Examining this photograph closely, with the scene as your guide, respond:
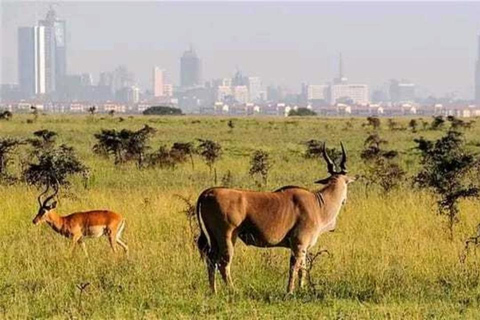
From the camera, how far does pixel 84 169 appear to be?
18.7 m

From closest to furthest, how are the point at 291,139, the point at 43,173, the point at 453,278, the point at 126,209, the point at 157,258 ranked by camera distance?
the point at 453,278 → the point at 157,258 → the point at 126,209 → the point at 43,173 → the point at 291,139

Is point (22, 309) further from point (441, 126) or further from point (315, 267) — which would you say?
point (441, 126)

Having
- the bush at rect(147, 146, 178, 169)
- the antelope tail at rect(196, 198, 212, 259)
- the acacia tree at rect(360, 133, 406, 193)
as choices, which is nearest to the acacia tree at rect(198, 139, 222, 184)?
the bush at rect(147, 146, 178, 169)

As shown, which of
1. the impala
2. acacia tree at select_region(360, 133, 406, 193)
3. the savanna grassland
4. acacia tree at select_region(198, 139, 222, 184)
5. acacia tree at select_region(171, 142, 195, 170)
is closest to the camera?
the savanna grassland

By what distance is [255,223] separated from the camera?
9.97 metres

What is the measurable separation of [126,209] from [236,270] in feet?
16.8

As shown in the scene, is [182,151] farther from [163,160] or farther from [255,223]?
[255,223]

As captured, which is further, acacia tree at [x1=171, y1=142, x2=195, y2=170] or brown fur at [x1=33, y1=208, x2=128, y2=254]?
acacia tree at [x1=171, y1=142, x2=195, y2=170]

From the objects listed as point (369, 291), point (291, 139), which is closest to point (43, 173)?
point (369, 291)

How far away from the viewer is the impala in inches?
388

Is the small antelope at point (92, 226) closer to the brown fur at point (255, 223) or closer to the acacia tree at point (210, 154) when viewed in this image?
the brown fur at point (255, 223)

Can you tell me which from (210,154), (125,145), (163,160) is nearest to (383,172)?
(210,154)

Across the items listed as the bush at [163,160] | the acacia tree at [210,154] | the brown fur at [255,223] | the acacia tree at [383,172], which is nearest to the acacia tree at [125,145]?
the bush at [163,160]

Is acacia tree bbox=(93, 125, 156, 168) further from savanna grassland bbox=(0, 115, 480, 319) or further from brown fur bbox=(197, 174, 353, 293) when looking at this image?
brown fur bbox=(197, 174, 353, 293)
